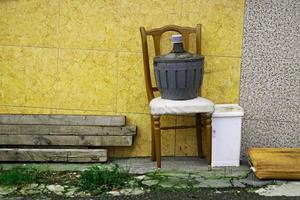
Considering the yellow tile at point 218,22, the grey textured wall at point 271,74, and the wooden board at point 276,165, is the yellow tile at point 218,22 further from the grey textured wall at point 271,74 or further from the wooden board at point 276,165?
the wooden board at point 276,165

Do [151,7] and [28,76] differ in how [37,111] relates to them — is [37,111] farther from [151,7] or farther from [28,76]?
[151,7]

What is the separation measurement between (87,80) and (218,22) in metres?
1.59

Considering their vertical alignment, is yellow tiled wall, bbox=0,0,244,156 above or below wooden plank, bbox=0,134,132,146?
above

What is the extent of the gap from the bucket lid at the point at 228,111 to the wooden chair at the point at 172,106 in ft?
0.53

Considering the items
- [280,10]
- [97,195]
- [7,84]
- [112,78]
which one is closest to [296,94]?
[280,10]

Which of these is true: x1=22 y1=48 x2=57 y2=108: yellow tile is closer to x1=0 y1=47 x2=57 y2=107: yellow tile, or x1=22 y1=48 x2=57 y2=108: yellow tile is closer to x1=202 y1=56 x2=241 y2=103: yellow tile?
x1=0 y1=47 x2=57 y2=107: yellow tile

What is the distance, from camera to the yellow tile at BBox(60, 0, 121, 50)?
18.3 feet

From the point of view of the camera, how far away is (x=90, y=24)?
18.4ft

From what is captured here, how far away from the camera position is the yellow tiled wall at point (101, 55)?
5.56 meters

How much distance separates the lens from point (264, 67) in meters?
→ 5.60

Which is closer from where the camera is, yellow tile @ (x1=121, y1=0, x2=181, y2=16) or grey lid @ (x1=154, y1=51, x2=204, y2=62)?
grey lid @ (x1=154, y1=51, x2=204, y2=62)

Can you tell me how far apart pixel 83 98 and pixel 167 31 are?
1.21 meters

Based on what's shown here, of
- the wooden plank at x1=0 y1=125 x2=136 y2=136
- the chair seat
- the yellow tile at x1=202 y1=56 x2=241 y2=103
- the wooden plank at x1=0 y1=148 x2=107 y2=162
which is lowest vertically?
the wooden plank at x1=0 y1=148 x2=107 y2=162

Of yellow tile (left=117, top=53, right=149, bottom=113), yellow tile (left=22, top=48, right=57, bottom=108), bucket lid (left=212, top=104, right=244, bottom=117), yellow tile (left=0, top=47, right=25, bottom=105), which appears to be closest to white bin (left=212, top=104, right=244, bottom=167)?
bucket lid (left=212, top=104, right=244, bottom=117)
